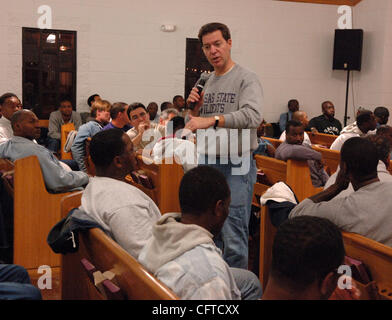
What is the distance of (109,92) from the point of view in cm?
866

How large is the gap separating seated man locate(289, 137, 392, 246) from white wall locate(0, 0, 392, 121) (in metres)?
7.04

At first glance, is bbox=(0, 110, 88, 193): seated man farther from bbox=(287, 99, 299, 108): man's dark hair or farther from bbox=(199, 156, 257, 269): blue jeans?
bbox=(287, 99, 299, 108): man's dark hair

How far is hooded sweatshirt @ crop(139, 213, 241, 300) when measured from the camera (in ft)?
4.28

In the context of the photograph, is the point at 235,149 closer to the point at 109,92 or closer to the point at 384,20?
the point at 109,92

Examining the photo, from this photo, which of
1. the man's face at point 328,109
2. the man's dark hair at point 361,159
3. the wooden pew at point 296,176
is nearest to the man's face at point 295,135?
the wooden pew at point 296,176

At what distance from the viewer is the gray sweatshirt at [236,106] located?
250 cm

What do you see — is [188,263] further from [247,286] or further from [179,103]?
[179,103]

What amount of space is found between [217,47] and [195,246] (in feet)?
4.89

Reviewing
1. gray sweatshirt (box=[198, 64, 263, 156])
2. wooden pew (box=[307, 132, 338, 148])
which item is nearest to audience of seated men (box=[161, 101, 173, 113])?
wooden pew (box=[307, 132, 338, 148])

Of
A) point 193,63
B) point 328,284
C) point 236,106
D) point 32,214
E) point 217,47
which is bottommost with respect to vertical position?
point 32,214

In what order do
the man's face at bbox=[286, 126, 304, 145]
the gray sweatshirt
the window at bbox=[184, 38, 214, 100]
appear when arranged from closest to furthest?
the gray sweatshirt < the man's face at bbox=[286, 126, 304, 145] < the window at bbox=[184, 38, 214, 100]

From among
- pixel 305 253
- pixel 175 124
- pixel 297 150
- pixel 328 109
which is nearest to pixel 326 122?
pixel 328 109

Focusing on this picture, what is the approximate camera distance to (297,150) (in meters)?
3.57

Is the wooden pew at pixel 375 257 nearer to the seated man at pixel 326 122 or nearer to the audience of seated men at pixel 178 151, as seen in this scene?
the audience of seated men at pixel 178 151
